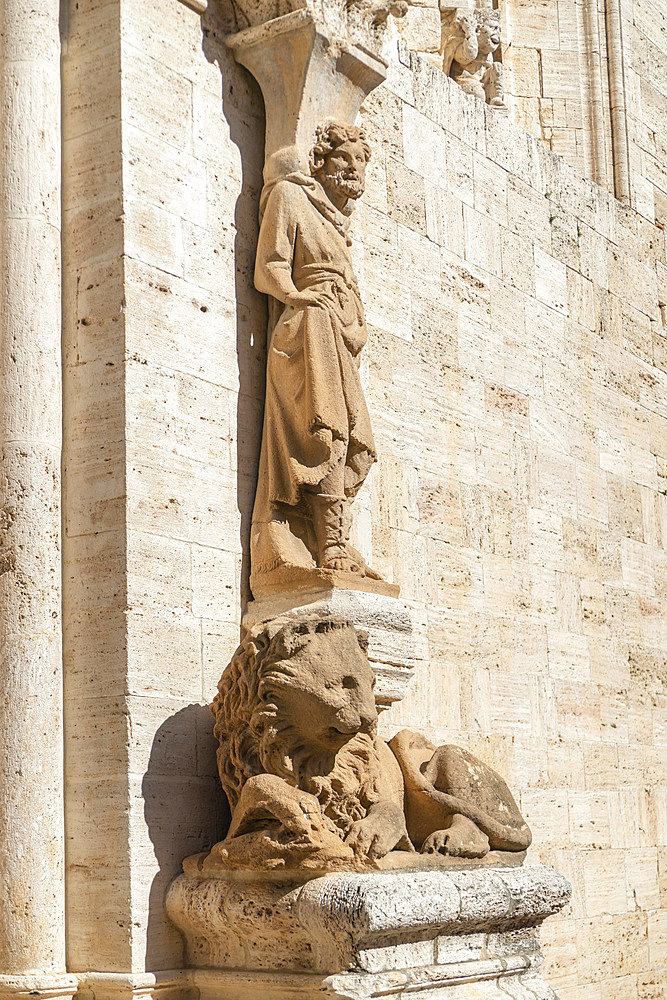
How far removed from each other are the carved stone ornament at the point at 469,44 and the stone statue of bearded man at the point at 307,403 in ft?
8.47

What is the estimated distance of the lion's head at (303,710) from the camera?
Answer: 4.13 meters

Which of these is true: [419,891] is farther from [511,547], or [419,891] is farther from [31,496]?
[511,547]

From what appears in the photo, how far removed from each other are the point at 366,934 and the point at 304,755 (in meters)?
0.56

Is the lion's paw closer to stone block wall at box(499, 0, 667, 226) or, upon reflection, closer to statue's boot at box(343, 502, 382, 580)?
statue's boot at box(343, 502, 382, 580)

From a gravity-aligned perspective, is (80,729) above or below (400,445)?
below

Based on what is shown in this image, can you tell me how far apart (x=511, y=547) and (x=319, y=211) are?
2.11 metres

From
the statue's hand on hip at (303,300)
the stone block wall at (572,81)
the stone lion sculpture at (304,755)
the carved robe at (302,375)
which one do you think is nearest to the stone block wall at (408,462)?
the carved robe at (302,375)

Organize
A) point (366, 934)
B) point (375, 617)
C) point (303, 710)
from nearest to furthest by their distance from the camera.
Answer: point (366, 934) < point (303, 710) < point (375, 617)

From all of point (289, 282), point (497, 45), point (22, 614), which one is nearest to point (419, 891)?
point (22, 614)

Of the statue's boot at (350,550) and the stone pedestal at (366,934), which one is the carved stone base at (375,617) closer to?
the statue's boot at (350,550)

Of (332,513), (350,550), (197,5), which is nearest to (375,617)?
(350,550)

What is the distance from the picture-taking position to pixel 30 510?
178 inches

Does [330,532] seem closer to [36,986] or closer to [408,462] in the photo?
[408,462]

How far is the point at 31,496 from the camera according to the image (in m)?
4.52
